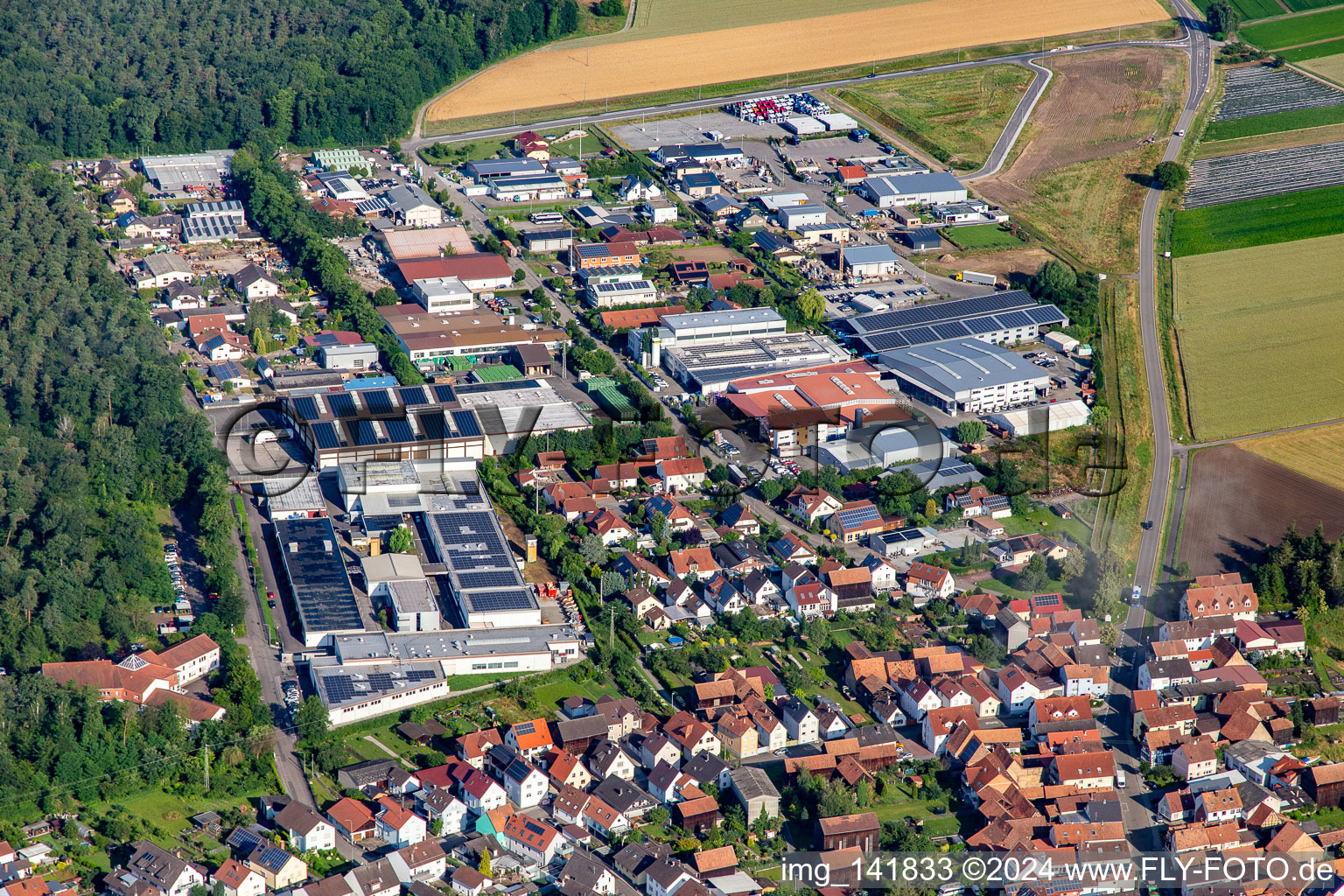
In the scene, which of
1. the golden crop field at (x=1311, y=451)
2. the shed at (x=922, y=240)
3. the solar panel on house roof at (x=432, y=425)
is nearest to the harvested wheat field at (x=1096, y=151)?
the shed at (x=922, y=240)

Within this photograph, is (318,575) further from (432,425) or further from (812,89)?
(812,89)

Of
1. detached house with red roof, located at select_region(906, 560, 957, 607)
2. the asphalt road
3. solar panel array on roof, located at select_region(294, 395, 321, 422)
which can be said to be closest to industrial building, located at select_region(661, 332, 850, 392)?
solar panel array on roof, located at select_region(294, 395, 321, 422)

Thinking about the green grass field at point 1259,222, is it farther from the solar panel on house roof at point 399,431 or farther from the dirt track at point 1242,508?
the solar panel on house roof at point 399,431

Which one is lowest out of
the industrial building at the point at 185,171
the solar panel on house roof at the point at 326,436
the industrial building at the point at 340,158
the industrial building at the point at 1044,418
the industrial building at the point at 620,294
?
the industrial building at the point at 185,171

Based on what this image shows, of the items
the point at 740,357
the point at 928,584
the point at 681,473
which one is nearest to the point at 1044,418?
the point at 740,357

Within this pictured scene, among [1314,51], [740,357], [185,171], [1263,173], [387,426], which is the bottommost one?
[185,171]

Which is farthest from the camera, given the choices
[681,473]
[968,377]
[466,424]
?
[968,377]

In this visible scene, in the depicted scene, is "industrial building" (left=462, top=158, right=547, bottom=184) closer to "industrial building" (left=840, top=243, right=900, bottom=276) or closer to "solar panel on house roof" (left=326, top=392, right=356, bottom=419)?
"industrial building" (left=840, top=243, right=900, bottom=276)
